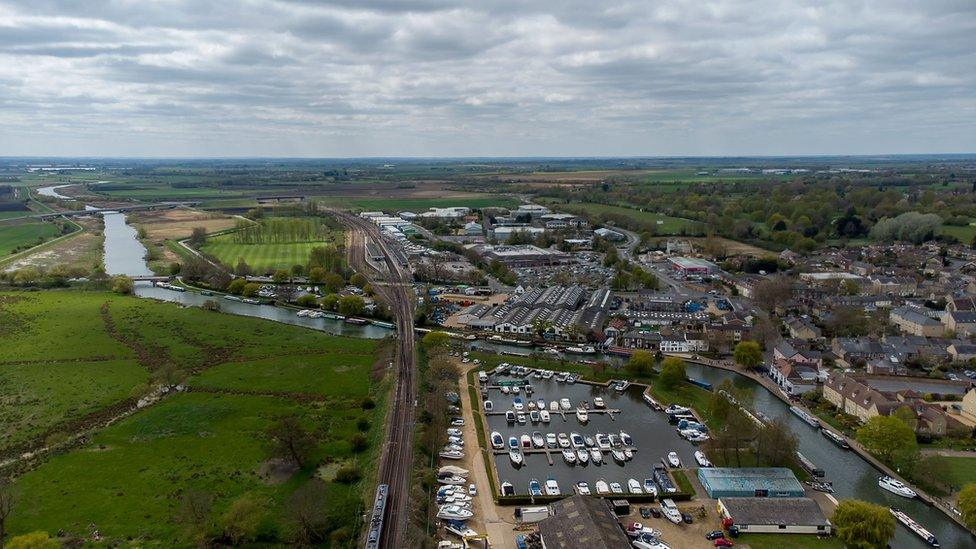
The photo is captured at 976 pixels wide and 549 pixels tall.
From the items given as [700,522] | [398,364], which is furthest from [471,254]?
[700,522]

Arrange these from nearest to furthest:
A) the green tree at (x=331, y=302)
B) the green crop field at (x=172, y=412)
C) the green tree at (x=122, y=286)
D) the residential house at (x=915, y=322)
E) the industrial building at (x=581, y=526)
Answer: the industrial building at (x=581, y=526) < the green crop field at (x=172, y=412) < the residential house at (x=915, y=322) < the green tree at (x=331, y=302) < the green tree at (x=122, y=286)

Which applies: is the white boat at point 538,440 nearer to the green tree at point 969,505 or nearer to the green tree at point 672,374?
the green tree at point 672,374

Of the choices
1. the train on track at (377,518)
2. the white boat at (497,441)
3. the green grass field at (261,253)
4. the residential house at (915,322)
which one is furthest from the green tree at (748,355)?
the green grass field at (261,253)

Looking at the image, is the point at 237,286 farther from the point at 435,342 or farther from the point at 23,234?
the point at 23,234

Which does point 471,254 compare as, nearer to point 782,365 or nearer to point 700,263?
point 700,263

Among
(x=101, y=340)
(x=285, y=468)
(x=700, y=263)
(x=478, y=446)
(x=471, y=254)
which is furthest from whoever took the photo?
(x=471, y=254)

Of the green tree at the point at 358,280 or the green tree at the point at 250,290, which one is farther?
the green tree at the point at 358,280
